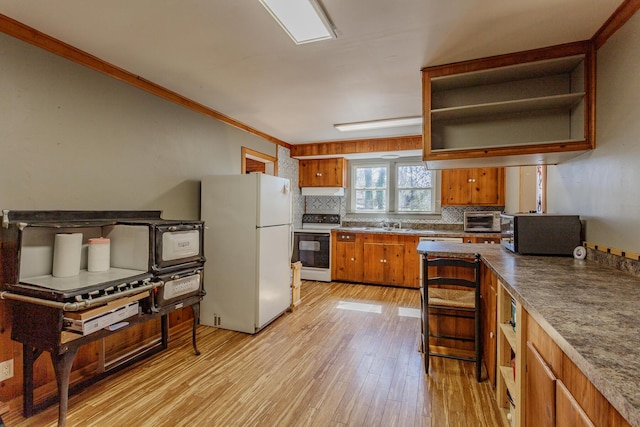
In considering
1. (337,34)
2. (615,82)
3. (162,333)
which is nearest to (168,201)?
(162,333)

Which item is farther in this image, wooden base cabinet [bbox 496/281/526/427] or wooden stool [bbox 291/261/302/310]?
wooden stool [bbox 291/261/302/310]

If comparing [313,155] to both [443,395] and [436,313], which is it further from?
[443,395]

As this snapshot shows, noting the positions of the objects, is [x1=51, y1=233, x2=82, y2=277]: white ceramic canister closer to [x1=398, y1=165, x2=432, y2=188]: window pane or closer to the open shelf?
the open shelf

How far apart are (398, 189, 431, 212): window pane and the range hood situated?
1.13m

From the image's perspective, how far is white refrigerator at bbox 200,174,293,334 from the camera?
3.11 meters

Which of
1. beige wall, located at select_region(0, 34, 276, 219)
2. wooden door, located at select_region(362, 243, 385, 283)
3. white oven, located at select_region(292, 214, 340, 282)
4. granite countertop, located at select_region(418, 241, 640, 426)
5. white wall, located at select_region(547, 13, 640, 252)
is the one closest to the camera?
granite countertop, located at select_region(418, 241, 640, 426)

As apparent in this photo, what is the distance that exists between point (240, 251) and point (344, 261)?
7.97 feet

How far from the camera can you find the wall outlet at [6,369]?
187 centimetres

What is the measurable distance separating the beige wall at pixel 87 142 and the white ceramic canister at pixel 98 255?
361 mm

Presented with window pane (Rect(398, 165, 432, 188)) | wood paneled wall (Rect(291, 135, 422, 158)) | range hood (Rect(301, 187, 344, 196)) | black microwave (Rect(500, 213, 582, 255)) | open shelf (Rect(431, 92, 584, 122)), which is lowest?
black microwave (Rect(500, 213, 582, 255))

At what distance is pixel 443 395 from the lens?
207cm

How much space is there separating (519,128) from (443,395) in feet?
7.10

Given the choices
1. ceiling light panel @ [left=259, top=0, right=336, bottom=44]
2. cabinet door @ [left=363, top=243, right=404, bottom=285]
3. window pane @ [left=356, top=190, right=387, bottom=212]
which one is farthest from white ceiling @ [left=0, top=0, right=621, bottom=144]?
window pane @ [left=356, top=190, right=387, bottom=212]

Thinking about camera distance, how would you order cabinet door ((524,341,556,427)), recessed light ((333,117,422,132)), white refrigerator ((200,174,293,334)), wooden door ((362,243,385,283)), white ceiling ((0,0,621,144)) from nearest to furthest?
cabinet door ((524,341,556,427))
white ceiling ((0,0,621,144))
white refrigerator ((200,174,293,334))
recessed light ((333,117,422,132))
wooden door ((362,243,385,283))
